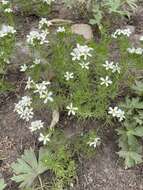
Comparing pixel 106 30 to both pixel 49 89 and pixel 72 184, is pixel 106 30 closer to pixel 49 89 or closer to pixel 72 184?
pixel 49 89

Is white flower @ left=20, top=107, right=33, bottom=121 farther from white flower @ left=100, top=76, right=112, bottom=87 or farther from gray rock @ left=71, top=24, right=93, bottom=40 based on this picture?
gray rock @ left=71, top=24, right=93, bottom=40

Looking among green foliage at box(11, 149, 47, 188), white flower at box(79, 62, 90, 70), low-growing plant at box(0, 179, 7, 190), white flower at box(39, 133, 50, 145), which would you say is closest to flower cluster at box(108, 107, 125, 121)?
white flower at box(79, 62, 90, 70)

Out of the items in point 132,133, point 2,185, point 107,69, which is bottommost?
point 2,185

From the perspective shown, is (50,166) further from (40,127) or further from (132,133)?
(132,133)

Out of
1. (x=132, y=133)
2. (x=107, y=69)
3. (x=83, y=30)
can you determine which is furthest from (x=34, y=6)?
(x=132, y=133)

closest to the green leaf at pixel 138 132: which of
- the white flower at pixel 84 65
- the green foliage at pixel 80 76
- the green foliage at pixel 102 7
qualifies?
the green foliage at pixel 80 76

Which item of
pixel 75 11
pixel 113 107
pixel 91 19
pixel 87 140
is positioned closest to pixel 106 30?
pixel 91 19
